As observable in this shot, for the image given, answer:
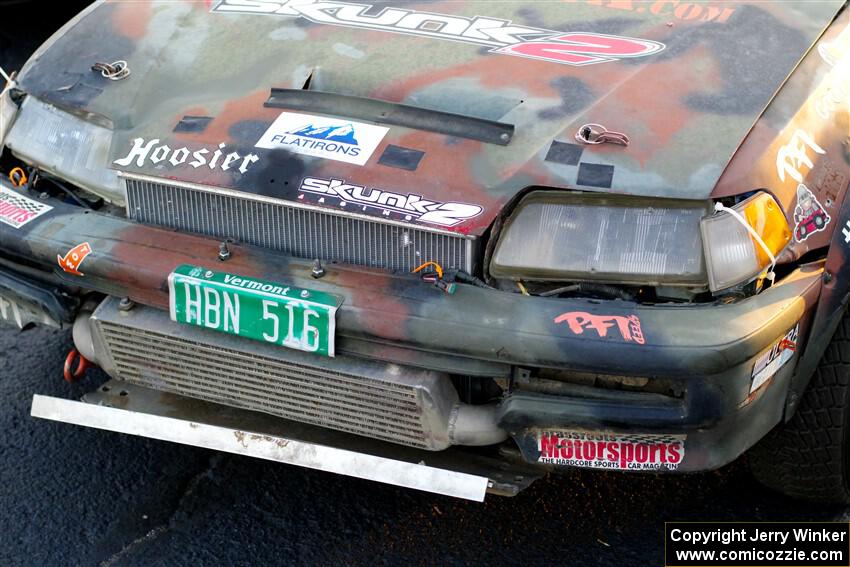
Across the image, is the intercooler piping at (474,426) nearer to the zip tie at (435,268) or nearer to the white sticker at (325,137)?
the zip tie at (435,268)

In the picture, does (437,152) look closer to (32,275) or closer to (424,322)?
(424,322)

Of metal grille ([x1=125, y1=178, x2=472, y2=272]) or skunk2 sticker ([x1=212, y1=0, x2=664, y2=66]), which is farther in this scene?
skunk2 sticker ([x1=212, y1=0, x2=664, y2=66])

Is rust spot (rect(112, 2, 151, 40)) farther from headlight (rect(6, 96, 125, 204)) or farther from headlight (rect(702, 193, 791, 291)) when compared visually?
headlight (rect(702, 193, 791, 291))

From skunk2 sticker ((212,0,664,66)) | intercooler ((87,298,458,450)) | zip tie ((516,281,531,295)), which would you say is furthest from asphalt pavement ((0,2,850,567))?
skunk2 sticker ((212,0,664,66))

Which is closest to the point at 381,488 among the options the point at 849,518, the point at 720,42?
the point at 849,518

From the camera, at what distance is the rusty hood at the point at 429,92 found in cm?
324

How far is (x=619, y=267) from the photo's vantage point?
10.1 ft

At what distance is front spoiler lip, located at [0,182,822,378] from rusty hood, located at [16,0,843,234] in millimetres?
215

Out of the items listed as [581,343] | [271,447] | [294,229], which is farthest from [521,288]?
[271,447]

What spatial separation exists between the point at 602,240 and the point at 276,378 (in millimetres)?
1079

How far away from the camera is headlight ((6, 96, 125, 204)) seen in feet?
12.0

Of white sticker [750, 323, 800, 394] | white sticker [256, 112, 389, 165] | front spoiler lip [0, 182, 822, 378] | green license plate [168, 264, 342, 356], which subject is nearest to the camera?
front spoiler lip [0, 182, 822, 378]

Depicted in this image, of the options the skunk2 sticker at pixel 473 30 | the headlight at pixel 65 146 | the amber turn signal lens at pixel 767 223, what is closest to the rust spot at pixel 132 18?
the skunk2 sticker at pixel 473 30

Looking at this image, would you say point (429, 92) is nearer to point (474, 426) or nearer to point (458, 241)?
point (458, 241)
